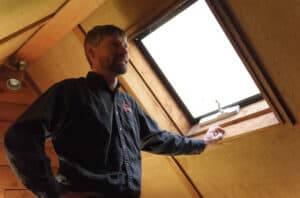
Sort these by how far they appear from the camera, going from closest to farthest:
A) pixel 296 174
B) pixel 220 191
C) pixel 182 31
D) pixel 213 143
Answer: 1. pixel 296 174
2. pixel 213 143
3. pixel 182 31
4. pixel 220 191

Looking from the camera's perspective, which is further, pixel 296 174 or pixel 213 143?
pixel 213 143

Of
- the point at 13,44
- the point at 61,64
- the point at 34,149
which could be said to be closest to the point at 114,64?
the point at 34,149

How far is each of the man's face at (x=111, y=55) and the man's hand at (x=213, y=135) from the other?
0.59m

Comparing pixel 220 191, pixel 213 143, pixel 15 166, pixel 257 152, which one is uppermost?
pixel 15 166

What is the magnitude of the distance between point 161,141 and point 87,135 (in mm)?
512

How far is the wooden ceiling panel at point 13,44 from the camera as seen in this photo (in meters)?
1.85

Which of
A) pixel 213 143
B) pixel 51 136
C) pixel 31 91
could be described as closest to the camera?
pixel 51 136

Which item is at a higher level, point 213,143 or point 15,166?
point 15,166

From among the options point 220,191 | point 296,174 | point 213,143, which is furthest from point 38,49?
point 296,174

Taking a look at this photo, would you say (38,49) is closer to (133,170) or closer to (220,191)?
(133,170)

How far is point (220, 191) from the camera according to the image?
2.03 metres

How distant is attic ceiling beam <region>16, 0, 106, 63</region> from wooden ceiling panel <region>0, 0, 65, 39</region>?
3.6 inches

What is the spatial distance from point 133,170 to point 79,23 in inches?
35.7

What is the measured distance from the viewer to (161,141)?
1.71 meters
